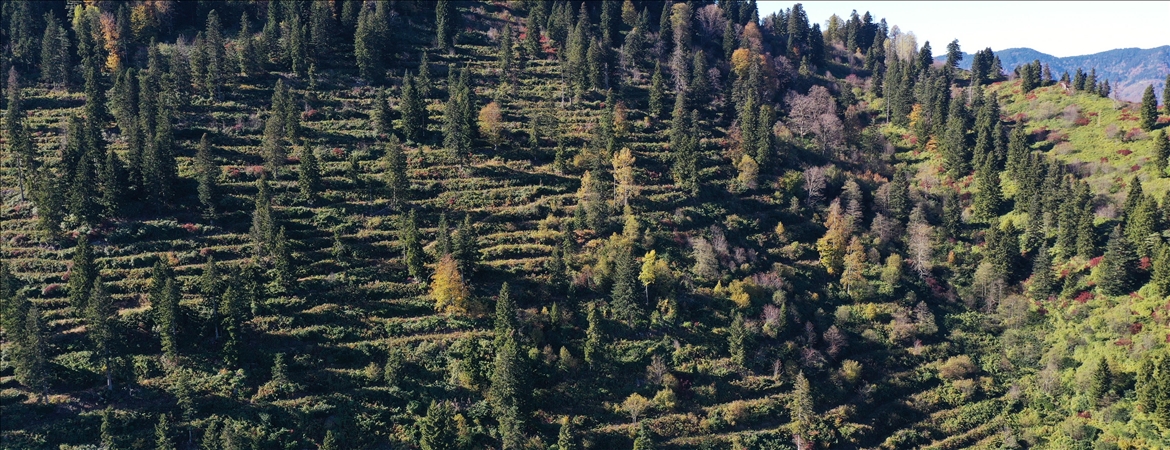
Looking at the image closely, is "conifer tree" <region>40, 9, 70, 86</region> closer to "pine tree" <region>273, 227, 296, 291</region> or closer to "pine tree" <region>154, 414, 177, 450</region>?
"pine tree" <region>273, 227, 296, 291</region>

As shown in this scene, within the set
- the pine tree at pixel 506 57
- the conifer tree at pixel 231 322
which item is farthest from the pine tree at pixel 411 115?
the conifer tree at pixel 231 322

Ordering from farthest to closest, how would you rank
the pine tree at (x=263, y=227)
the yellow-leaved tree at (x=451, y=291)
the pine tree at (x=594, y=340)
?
the pine tree at (x=263, y=227) → the yellow-leaved tree at (x=451, y=291) → the pine tree at (x=594, y=340)

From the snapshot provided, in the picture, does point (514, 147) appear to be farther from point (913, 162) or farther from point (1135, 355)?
point (1135, 355)

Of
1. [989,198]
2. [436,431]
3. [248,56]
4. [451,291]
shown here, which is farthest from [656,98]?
[436,431]

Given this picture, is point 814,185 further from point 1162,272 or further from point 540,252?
point 540,252

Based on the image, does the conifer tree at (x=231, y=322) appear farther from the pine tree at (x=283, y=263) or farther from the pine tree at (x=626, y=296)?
the pine tree at (x=626, y=296)

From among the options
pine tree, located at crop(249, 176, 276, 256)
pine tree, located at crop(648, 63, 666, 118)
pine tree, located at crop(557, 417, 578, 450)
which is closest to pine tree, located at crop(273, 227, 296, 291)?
pine tree, located at crop(249, 176, 276, 256)
